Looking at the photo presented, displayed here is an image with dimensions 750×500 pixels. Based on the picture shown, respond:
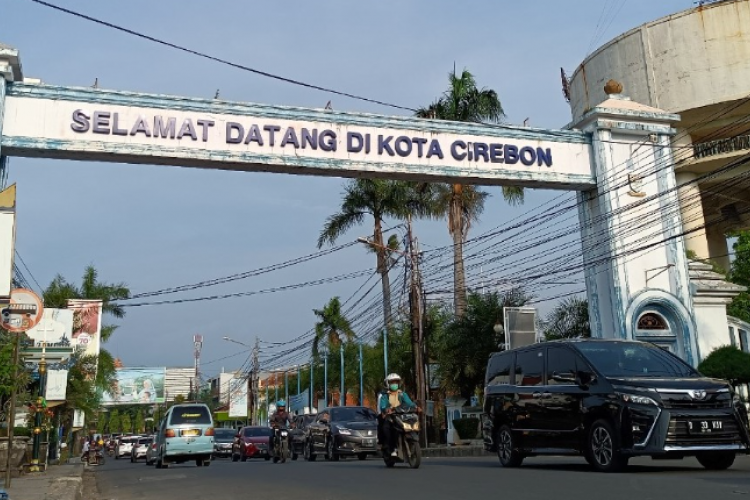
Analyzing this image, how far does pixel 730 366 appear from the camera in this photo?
18516 millimetres

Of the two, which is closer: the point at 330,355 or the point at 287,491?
the point at 287,491

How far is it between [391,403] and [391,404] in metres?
0.02

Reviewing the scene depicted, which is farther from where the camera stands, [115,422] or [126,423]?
[115,422]

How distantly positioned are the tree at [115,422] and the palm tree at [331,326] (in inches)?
3012

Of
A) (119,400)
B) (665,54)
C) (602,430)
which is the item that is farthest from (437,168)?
(119,400)

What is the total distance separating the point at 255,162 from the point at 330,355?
4976 cm

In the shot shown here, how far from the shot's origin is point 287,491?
34.4 feet

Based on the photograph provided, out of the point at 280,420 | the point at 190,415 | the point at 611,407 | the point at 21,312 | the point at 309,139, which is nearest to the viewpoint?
the point at 611,407

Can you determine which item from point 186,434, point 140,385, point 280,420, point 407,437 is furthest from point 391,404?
point 140,385

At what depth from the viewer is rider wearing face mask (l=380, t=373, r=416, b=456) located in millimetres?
14632

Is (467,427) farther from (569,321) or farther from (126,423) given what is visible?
(126,423)

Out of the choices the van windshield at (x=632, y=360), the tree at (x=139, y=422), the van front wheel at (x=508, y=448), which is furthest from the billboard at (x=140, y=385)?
the van windshield at (x=632, y=360)

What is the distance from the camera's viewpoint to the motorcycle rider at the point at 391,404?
48.0 feet

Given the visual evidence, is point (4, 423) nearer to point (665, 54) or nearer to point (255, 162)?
point (255, 162)
